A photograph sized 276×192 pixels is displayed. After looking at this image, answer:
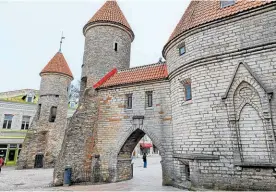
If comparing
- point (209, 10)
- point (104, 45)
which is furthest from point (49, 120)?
point (209, 10)

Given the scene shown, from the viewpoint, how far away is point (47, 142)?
61.1ft

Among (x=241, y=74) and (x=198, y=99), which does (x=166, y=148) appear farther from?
(x=241, y=74)

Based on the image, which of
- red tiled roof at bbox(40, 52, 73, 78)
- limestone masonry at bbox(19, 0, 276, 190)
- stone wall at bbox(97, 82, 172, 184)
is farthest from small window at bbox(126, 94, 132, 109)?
red tiled roof at bbox(40, 52, 73, 78)

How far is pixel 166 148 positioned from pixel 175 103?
2.36m

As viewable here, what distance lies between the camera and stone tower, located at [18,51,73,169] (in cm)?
1820

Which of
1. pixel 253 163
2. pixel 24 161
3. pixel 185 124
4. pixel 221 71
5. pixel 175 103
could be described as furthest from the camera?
pixel 24 161

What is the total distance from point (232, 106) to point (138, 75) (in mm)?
6283

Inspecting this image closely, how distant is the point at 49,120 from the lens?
1953 centimetres

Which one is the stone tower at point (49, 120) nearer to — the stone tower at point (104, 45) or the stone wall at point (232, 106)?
the stone tower at point (104, 45)

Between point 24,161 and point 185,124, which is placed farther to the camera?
point 24,161

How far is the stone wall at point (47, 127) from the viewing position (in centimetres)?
1814

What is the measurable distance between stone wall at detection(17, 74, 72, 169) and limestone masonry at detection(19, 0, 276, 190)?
23.7 ft

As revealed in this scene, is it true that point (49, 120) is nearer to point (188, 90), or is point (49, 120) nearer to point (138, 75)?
point (138, 75)

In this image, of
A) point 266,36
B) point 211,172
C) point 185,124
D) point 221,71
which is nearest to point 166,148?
point 185,124
